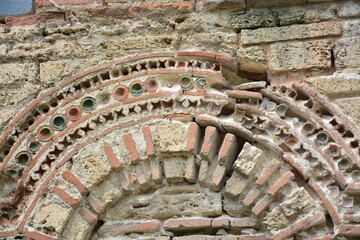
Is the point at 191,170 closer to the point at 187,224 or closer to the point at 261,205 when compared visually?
the point at 187,224

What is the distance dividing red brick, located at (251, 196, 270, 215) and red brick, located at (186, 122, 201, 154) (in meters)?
0.51

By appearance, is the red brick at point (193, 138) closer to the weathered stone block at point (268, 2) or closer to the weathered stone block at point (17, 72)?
the weathered stone block at point (268, 2)

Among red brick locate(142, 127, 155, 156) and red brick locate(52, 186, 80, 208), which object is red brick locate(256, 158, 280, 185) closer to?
red brick locate(142, 127, 155, 156)

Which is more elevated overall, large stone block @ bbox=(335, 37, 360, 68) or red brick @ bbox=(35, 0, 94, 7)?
red brick @ bbox=(35, 0, 94, 7)

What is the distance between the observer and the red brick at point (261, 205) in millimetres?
4758

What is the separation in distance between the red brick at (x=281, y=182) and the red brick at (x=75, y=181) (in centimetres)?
115

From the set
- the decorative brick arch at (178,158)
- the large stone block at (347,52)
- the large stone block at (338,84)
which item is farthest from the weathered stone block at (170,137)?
the large stone block at (347,52)

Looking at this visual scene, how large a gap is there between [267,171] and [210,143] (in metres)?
0.40

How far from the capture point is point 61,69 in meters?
5.27

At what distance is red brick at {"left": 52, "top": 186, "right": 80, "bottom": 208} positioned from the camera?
4.82m

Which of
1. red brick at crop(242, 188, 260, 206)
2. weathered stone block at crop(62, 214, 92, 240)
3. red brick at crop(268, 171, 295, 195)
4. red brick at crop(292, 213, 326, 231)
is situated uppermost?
red brick at crop(268, 171, 295, 195)

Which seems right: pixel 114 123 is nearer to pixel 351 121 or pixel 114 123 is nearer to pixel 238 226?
pixel 238 226

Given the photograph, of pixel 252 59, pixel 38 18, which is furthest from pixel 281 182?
pixel 38 18

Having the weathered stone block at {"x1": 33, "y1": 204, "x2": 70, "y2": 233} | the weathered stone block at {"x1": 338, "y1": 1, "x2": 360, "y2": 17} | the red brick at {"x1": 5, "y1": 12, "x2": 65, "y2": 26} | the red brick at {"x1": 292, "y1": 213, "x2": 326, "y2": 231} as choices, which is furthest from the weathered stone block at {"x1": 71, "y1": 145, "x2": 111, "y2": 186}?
the weathered stone block at {"x1": 338, "y1": 1, "x2": 360, "y2": 17}
